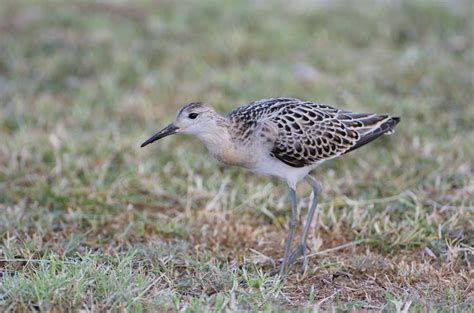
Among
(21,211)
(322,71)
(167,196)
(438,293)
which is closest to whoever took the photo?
(438,293)

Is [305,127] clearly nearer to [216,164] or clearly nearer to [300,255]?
[300,255]

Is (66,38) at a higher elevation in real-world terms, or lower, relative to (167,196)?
higher

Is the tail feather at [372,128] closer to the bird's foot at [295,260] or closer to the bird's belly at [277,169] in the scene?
the bird's belly at [277,169]

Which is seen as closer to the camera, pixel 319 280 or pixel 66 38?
pixel 319 280

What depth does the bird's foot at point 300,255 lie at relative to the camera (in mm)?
4840

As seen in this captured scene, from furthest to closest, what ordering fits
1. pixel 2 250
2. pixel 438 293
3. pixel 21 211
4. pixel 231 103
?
pixel 231 103, pixel 21 211, pixel 2 250, pixel 438 293

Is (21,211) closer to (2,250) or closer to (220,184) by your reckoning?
(2,250)

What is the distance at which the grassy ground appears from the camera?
441 centimetres

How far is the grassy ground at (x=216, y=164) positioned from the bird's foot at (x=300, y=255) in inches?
2.8

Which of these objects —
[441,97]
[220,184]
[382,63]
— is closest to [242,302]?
[220,184]

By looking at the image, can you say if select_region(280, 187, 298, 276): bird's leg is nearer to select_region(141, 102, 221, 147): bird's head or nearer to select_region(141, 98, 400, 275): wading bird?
select_region(141, 98, 400, 275): wading bird

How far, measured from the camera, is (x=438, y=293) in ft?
14.4

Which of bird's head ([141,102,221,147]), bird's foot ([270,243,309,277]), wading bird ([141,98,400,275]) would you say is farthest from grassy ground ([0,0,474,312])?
bird's head ([141,102,221,147])

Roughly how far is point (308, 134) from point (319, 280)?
100 cm
